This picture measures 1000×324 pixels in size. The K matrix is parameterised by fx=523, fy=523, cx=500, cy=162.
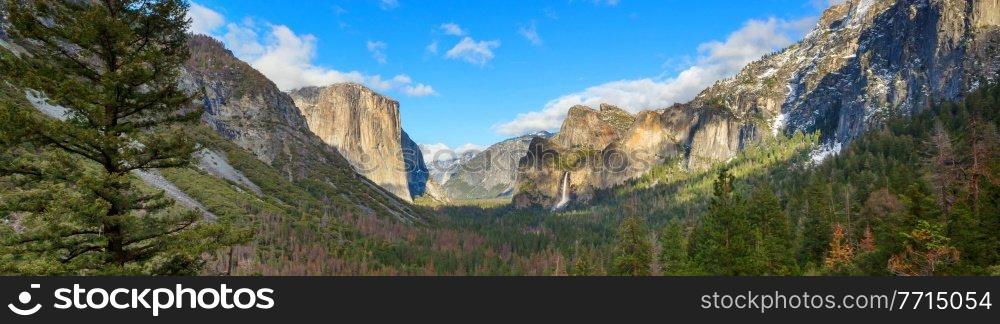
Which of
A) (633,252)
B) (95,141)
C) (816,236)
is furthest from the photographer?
(816,236)

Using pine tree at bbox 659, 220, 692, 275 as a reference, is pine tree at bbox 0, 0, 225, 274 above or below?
above

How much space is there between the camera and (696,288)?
14445 millimetres

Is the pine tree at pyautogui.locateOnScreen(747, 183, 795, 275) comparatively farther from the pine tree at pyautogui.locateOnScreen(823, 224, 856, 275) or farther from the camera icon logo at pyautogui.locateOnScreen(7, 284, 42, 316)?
the camera icon logo at pyautogui.locateOnScreen(7, 284, 42, 316)

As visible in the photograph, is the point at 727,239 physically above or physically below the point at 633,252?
above

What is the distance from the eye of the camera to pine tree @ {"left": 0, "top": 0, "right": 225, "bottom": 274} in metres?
13.9

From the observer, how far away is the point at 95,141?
47.3 ft

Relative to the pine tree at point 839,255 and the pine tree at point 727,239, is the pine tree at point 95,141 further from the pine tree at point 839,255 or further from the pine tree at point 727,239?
the pine tree at point 839,255

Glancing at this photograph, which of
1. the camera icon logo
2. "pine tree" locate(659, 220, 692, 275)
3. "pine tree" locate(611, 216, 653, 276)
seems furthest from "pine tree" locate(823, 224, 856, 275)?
the camera icon logo

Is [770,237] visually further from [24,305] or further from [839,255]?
[24,305]

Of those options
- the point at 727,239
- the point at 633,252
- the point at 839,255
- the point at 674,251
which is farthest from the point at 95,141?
the point at 839,255

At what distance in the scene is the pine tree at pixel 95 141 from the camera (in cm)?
1391

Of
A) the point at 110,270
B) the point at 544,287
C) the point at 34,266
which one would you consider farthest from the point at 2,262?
the point at 544,287

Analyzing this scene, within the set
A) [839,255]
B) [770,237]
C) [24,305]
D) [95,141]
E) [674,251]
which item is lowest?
[839,255]

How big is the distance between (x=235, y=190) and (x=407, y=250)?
57337 mm
